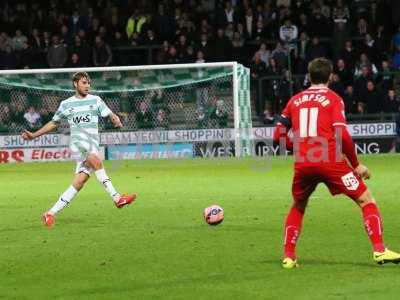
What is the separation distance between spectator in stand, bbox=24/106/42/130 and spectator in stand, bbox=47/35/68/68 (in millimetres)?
3370

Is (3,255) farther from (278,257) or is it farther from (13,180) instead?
(13,180)

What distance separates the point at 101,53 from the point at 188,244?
17.1 metres

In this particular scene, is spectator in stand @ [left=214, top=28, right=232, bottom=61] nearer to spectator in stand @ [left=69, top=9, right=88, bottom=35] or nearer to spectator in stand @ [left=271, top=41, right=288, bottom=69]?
spectator in stand @ [left=271, top=41, right=288, bottom=69]

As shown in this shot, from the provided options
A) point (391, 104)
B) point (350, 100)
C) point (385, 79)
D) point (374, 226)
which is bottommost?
point (391, 104)

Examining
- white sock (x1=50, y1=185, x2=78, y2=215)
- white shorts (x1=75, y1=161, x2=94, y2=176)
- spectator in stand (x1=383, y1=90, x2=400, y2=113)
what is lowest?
spectator in stand (x1=383, y1=90, x2=400, y2=113)

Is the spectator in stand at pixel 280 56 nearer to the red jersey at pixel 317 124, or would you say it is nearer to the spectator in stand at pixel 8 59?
the spectator in stand at pixel 8 59

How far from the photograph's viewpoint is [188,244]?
35.5ft

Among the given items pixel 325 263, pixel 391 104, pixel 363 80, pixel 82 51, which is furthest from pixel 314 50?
pixel 325 263

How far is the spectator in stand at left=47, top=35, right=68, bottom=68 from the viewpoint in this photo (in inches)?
1067

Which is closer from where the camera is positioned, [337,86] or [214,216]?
[214,216]

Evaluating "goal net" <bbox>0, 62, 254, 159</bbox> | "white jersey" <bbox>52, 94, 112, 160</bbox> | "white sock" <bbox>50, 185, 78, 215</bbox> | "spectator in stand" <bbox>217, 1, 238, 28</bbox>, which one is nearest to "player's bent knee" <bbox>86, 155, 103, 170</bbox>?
"white jersey" <bbox>52, 94, 112, 160</bbox>

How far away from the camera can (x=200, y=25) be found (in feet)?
93.2

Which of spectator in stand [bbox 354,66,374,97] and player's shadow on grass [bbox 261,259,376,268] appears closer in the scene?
player's shadow on grass [bbox 261,259,376,268]

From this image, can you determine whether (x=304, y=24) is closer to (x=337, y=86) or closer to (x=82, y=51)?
(x=337, y=86)
